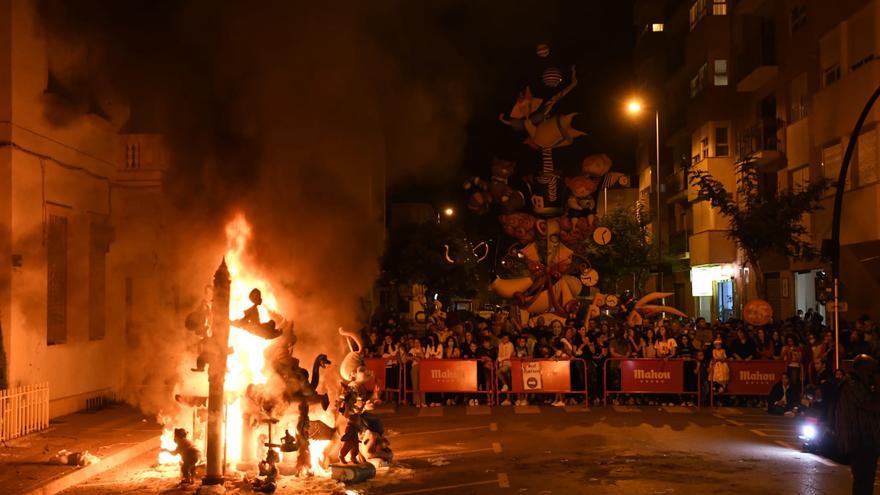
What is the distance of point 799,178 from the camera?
85.7ft

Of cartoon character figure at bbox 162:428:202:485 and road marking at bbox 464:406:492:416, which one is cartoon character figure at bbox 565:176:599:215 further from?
cartoon character figure at bbox 162:428:202:485

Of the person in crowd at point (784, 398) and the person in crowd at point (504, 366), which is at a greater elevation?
the person in crowd at point (504, 366)

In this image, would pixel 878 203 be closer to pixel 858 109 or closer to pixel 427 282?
pixel 858 109

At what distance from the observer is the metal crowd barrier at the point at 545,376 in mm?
16297

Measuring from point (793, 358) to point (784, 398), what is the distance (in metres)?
0.72

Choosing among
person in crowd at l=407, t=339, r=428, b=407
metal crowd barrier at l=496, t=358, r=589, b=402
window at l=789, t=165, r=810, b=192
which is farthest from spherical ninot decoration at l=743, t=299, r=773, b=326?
person in crowd at l=407, t=339, r=428, b=407

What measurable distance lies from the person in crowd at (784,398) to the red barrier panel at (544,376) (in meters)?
3.21

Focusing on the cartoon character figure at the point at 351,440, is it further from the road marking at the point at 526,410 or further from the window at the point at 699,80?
the window at the point at 699,80

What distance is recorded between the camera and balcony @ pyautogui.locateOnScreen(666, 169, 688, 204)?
3656 cm

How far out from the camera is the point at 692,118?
34.8 metres

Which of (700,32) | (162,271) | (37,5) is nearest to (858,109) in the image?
(700,32)

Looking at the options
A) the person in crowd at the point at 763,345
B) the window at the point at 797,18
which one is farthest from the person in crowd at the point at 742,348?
the window at the point at 797,18

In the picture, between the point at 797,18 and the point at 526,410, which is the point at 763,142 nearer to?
the point at 797,18

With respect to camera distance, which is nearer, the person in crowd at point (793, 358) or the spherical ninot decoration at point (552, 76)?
the person in crowd at point (793, 358)
